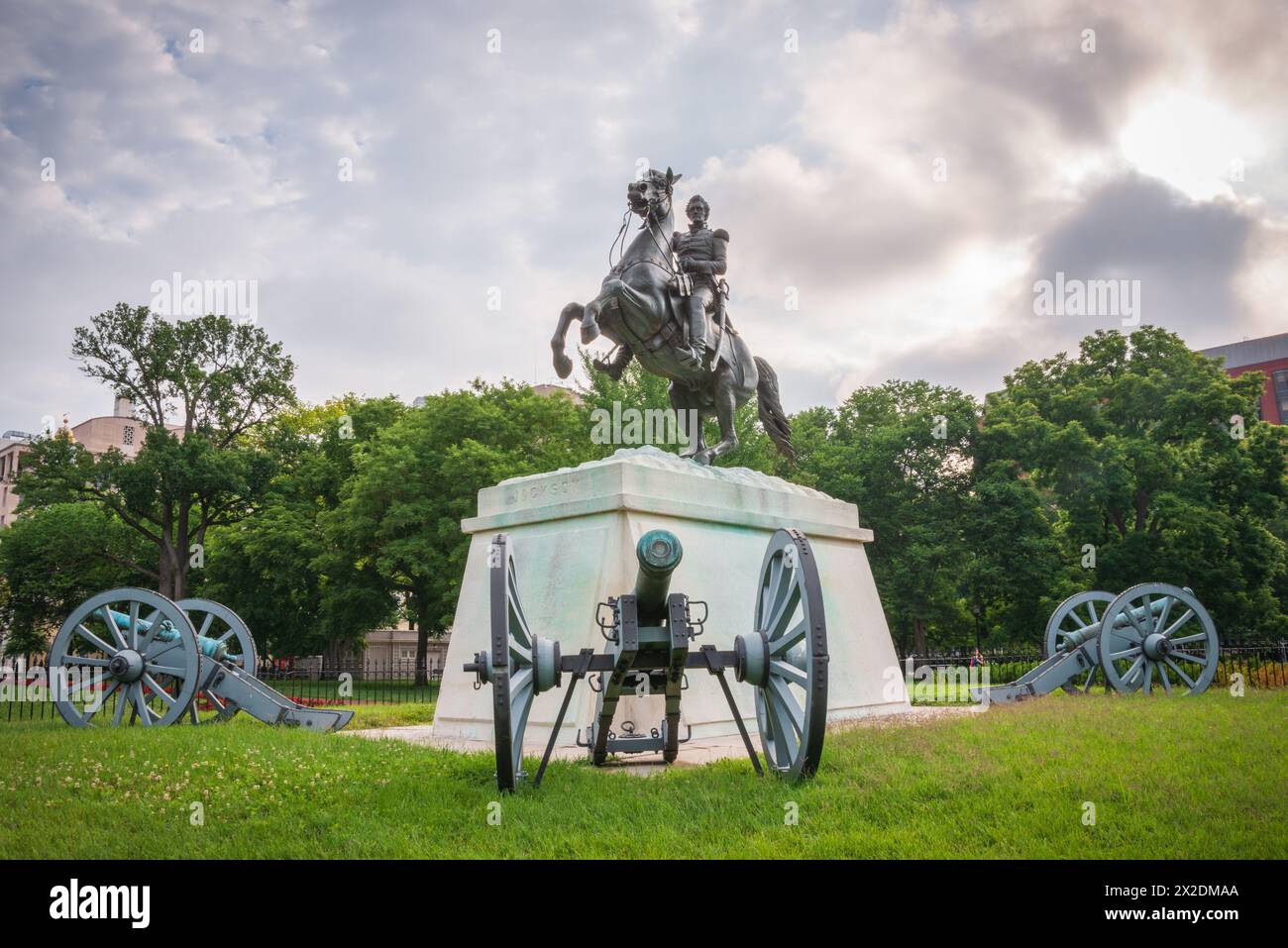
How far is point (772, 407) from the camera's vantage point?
14234mm

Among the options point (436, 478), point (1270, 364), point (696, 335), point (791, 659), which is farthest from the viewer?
point (1270, 364)

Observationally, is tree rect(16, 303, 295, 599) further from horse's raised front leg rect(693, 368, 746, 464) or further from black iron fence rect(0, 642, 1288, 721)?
horse's raised front leg rect(693, 368, 746, 464)

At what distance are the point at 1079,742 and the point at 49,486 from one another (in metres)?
33.6

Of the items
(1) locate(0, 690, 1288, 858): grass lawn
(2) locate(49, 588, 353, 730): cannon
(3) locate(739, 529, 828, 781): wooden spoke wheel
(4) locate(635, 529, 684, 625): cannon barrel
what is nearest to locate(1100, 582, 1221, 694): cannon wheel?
(1) locate(0, 690, 1288, 858): grass lawn

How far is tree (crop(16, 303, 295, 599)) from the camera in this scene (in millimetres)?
31328

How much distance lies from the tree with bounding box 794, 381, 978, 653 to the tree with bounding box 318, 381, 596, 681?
9670mm

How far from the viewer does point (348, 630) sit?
30.5 m

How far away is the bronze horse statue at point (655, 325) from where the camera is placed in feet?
36.9

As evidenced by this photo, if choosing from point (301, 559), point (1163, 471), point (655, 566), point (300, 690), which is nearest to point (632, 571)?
point (655, 566)

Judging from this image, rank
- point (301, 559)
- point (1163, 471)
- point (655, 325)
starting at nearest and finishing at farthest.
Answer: point (655, 325) → point (1163, 471) → point (301, 559)

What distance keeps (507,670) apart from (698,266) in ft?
25.6

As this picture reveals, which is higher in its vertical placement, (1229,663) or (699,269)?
(699,269)

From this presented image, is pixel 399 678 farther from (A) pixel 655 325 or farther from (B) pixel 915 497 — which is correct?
(B) pixel 915 497
